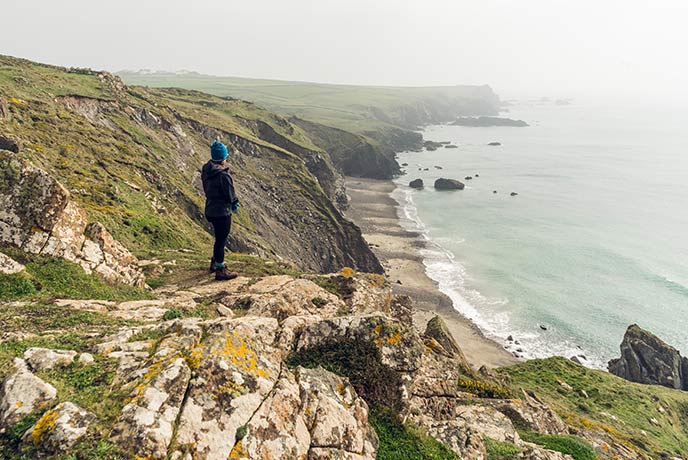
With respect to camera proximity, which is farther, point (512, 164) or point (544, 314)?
point (512, 164)

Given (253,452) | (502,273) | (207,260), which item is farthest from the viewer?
(502,273)

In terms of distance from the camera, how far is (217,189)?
12.2 m

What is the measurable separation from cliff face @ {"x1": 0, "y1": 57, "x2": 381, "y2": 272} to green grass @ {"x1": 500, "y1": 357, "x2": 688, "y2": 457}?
26.8 meters

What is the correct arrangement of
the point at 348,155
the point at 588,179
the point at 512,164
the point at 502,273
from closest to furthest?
the point at 502,273, the point at 588,179, the point at 348,155, the point at 512,164

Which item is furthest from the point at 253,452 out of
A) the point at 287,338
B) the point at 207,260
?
the point at 207,260

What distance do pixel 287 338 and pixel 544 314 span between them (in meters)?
57.1

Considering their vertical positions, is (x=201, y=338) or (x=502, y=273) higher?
(x=201, y=338)

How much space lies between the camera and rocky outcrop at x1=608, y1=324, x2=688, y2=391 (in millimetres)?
38312

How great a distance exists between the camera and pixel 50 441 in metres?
5.01

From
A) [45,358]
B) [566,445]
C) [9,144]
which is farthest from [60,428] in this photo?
[9,144]

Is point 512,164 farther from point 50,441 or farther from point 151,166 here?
point 50,441

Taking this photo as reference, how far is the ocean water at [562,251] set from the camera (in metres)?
53.6

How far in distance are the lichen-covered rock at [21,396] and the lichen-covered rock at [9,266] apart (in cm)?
593

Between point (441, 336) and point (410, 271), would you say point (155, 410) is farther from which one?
point (410, 271)
